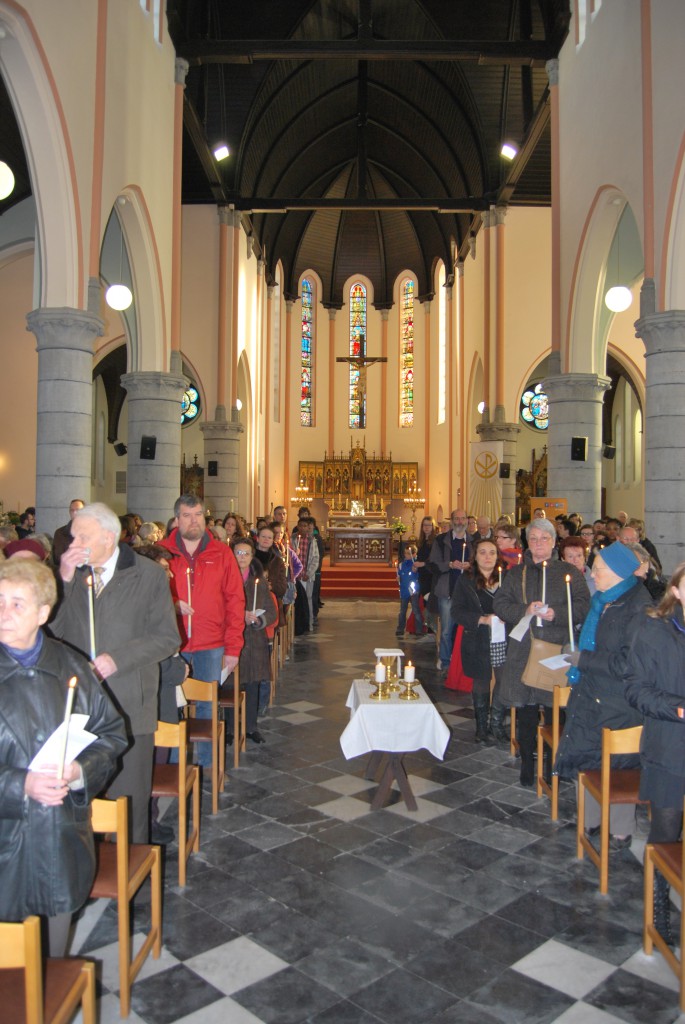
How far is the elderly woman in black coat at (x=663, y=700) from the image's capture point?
3252 mm

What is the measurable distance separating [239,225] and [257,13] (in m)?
4.17

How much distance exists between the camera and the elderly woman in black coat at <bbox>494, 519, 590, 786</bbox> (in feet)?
16.9

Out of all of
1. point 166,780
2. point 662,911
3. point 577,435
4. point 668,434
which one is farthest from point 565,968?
point 577,435

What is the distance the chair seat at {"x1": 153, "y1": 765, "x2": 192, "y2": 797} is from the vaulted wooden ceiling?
11.8 metres

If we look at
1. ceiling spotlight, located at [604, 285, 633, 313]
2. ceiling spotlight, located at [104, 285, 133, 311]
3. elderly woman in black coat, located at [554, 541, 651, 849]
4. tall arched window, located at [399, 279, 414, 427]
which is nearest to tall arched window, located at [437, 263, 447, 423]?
tall arched window, located at [399, 279, 414, 427]

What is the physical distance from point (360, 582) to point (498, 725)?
38.7 feet

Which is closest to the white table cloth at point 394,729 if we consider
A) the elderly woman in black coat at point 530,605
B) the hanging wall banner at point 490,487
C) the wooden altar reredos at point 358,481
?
the elderly woman in black coat at point 530,605

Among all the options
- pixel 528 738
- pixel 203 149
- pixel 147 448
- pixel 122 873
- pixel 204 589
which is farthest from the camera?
pixel 203 149

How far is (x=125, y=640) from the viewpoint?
356 centimetres

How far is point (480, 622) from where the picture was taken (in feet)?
20.4

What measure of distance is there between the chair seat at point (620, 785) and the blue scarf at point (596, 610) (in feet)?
1.62

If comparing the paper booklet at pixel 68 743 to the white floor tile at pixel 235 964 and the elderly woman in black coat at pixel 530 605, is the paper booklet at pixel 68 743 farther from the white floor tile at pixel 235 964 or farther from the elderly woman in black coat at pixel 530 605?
the elderly woman in black coat at pixel 530 605

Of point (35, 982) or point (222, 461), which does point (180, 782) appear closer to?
point (35, 982)

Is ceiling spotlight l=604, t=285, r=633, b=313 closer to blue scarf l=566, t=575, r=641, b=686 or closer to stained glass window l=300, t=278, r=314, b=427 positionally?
blue scarf l=566, t=575, r=641, b=686
